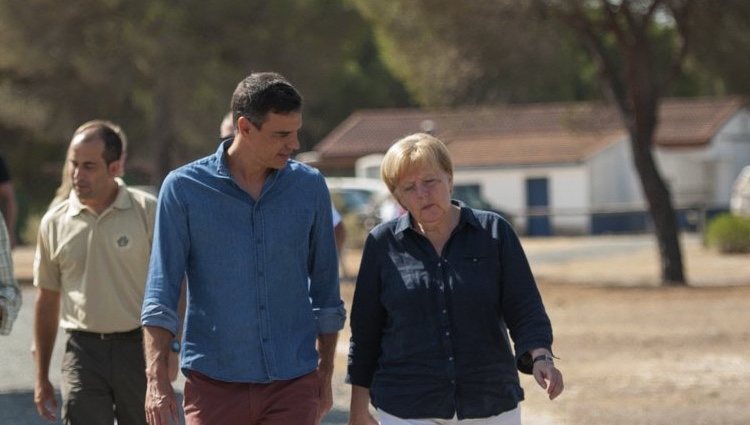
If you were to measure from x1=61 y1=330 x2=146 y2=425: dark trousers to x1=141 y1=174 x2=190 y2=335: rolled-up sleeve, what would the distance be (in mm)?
1447

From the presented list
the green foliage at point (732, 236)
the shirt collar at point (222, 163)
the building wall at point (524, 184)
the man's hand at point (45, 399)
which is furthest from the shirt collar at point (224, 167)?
the building wall at point (524, 184)

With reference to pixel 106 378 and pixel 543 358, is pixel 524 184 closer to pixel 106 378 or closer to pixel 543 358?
pixel 106 378

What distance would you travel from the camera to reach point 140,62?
109ft

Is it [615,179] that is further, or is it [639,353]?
[615,179]

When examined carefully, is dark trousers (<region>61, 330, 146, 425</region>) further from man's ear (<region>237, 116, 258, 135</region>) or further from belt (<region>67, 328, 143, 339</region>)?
man's ear (<region>237, 116, 258, 135</region>)

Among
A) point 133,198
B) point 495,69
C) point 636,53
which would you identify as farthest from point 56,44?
point 133,198

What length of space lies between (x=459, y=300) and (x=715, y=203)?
2088 inches

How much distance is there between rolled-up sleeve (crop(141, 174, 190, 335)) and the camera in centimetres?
483

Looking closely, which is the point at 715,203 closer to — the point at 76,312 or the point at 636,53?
the point at 636,53

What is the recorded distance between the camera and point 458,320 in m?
4.97

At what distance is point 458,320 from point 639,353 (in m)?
9.98

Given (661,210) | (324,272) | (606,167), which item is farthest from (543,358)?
(606,167)

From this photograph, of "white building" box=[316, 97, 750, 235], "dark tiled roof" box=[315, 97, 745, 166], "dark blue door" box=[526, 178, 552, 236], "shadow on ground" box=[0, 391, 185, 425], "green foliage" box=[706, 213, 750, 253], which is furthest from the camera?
"dark tiled roof" box=[315, 97, 745, 166]

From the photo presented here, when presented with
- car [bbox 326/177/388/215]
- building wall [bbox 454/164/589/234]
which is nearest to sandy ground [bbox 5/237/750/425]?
car [bbox 326/177/388/215]
